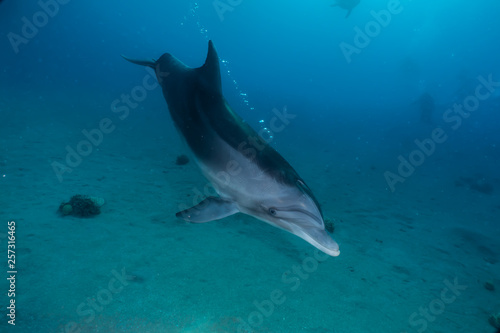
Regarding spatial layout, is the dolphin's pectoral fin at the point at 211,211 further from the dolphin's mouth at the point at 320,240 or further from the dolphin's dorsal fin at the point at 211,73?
the dolphin's dorsal fin at the point at 211,73

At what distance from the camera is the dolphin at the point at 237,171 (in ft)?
8.41

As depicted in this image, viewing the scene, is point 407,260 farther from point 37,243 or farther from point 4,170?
point 4,170

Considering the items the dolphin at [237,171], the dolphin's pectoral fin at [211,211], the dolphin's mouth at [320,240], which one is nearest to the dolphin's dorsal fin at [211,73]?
the dolphin at [237,171]

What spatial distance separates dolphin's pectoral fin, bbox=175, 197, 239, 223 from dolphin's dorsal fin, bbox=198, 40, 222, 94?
1724 mm

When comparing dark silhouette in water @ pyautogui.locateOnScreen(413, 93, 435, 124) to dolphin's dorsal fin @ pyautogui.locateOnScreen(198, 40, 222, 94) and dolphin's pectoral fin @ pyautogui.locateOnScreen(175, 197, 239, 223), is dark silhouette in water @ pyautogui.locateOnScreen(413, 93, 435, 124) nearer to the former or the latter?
dolphin's dorsal fin @ pyautogui.locateOnScreen(198, 40, 222, 94)

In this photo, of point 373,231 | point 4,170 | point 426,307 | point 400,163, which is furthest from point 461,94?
point 4,170

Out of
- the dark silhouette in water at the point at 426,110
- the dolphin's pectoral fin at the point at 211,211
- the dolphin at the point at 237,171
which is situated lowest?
the dolphin's pectoral fin at the point at 211,211

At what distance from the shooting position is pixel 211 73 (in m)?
3.98

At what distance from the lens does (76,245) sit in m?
4.34

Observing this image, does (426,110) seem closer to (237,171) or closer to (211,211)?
(237,171)

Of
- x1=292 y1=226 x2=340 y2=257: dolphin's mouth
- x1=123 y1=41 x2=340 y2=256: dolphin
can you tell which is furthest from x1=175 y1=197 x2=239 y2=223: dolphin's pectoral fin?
x1=292 y1=226 x2=340 y2=257: dolphin's mouth

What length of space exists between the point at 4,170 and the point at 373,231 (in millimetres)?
10455

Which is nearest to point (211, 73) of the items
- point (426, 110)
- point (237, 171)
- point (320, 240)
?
point (237, 171)

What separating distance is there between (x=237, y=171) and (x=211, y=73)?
1.89 meters
